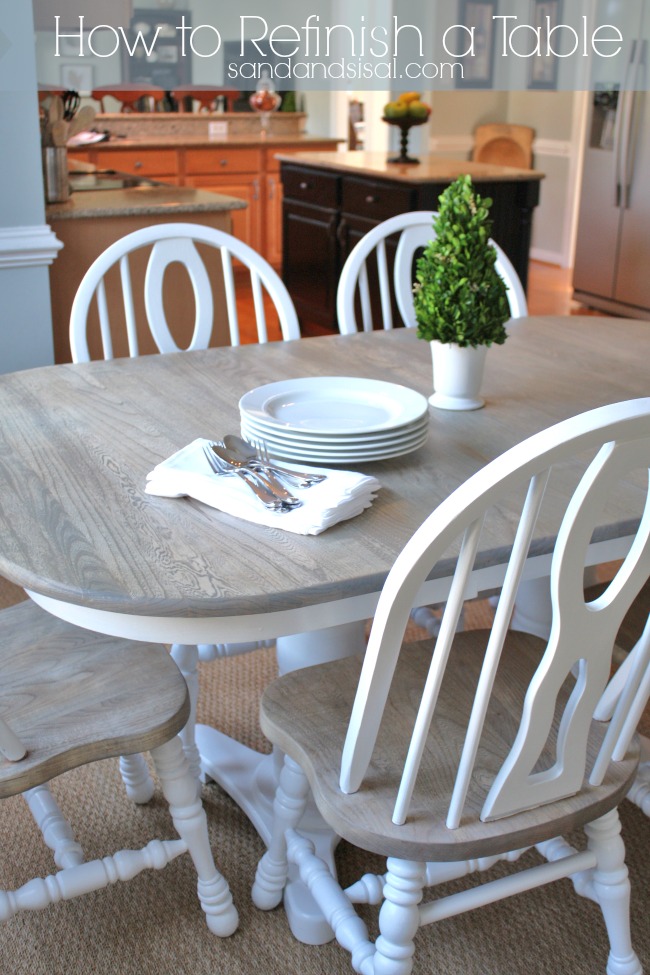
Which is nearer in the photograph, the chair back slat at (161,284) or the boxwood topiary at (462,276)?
the boxwood topiary at (462,276)

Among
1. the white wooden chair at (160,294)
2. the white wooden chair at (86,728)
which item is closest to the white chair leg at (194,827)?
the white wooden chair at (86,728)

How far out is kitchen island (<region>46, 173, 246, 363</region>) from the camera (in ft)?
9.78

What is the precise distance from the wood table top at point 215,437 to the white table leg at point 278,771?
0.38 meters

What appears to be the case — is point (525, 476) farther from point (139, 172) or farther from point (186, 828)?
point (139, 172)

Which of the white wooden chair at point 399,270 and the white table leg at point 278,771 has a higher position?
the white wooden chair at point 399,270

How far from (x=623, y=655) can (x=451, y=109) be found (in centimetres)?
653

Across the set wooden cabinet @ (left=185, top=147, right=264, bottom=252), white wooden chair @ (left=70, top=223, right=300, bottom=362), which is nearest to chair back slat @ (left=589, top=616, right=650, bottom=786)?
white wooden chair @ (left=70, top=223, right=300, bottom=362)

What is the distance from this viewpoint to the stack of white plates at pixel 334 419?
1.34 metres

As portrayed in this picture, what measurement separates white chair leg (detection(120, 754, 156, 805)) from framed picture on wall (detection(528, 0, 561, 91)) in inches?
244

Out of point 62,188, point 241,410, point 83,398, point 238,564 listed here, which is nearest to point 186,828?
point 238,564

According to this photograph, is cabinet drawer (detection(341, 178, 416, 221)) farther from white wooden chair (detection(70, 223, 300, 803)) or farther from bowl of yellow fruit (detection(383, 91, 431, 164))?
white wooden chair (detection(70, 223, 300, 803))

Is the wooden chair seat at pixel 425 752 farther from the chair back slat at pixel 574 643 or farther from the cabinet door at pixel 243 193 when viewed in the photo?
the cabinet door at pixel 243 193

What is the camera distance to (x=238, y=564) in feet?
3.62

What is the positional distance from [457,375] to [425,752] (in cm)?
63
